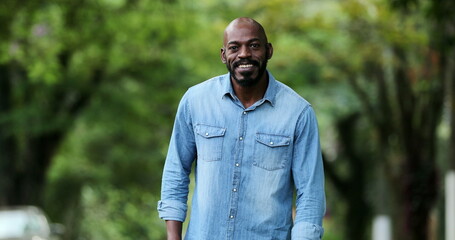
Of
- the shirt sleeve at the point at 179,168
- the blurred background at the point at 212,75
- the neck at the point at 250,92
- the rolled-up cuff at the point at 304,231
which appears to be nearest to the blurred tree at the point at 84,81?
the blurred background at the point at 212,75

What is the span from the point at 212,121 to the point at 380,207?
1536 cm

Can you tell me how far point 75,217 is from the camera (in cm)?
3550

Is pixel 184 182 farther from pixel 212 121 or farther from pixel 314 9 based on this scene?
pixel 314 9

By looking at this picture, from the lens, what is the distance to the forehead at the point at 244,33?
15.4 ft

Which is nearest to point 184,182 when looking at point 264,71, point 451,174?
point 264,71

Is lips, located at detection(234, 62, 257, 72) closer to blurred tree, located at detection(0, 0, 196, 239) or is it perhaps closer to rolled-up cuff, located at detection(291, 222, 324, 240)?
rolled-up cuff, located at detection(291, 222, 324, 240)

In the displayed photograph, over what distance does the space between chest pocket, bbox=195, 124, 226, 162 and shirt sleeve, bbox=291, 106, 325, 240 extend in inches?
12.5

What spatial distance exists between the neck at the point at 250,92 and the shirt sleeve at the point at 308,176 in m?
0.21

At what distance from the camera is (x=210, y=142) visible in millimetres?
4750

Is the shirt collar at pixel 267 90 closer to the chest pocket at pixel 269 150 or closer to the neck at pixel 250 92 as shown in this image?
the neck at pixel 250 92

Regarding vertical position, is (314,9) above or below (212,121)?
above

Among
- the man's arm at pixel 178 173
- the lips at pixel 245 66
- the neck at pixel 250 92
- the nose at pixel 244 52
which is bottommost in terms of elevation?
the man's arm at pixel 178 173

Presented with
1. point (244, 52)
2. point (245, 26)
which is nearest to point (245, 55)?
point (244, 52)

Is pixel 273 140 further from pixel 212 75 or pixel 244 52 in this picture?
pixel 212 75
